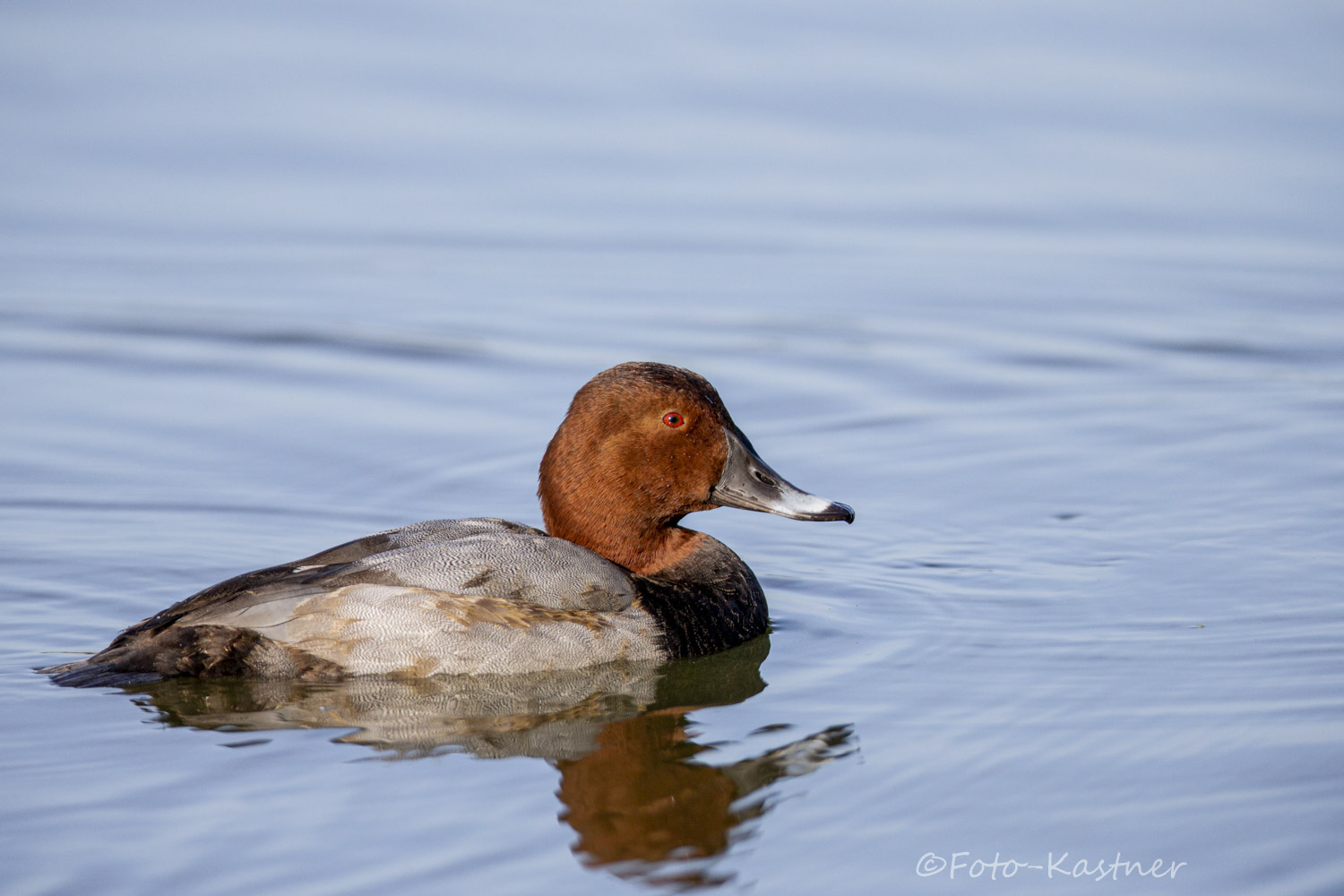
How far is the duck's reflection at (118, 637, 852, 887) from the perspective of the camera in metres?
5.47

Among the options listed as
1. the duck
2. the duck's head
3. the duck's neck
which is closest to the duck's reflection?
the duck

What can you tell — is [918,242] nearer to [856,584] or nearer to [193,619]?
A: [856,584]

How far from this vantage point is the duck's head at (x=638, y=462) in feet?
24.2

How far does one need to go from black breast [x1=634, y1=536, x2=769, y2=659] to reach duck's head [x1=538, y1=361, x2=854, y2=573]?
0.53 feet

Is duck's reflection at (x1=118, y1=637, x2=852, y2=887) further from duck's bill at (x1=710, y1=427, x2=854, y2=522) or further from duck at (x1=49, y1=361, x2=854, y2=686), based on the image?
duck's bill at (x1=710, y1=427, x2=854, y2=522)

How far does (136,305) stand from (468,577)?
21.4ft

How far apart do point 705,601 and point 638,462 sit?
664 mm

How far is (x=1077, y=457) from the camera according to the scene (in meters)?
9.75

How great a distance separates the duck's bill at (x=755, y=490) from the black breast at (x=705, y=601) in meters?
0.23

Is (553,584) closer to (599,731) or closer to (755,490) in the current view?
(599,731)

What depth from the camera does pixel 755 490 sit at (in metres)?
7.61

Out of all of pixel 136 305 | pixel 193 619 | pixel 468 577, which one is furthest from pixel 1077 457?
pixel 136 305

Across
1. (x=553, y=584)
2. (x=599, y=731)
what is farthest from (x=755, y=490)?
(x=599, y=731)

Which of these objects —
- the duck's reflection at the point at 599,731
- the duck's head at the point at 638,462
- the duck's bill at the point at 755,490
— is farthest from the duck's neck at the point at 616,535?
the duck's reflection at the point at 599,731
